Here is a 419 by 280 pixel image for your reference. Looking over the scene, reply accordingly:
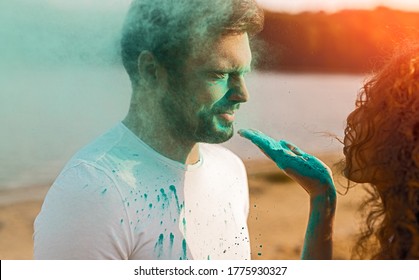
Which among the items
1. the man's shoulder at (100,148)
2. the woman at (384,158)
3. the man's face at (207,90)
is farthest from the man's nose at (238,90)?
the man's shoulder at (100,148)

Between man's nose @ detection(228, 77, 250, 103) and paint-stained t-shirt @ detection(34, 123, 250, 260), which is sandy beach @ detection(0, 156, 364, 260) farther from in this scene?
man's nose @ detection(228, 77, 250, 103)

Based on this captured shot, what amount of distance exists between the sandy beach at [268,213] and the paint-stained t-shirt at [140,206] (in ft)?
0.25

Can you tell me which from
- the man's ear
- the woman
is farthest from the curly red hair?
the man's ear

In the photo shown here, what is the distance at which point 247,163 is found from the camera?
1.63 meters

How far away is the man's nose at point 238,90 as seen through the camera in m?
1.48

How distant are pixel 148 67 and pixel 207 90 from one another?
13 centimetres

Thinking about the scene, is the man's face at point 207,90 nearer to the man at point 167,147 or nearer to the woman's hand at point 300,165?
the man at point 167,147

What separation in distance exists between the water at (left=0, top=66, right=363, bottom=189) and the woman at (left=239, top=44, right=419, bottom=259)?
7cm

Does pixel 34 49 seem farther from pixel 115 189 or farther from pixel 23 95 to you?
pixel 115 189

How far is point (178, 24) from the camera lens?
56.2 inches

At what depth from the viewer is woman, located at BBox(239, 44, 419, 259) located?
1.41 meters

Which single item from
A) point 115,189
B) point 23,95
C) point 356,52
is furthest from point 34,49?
point 356,52

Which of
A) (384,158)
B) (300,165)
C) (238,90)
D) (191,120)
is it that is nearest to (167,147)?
(191,120)

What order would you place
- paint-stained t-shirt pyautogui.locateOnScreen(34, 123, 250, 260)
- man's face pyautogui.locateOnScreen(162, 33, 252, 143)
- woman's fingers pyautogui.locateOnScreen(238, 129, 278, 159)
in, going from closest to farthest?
1. paint-stained t-shirt pyautogui.locateOnScreen(34, 123, 250, 260)
2. man's face pyautogui.locateOnScreen(162, 33, 252, 143)
3. woman's fingers pyautogui.locateOnScreen(238, 129, 278, 159)
